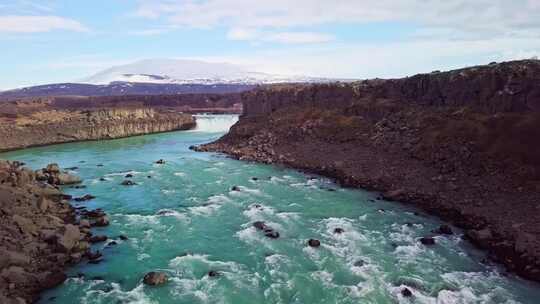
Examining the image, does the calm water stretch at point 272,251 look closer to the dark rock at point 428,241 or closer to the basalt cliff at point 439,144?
the dark rock at point 428,241

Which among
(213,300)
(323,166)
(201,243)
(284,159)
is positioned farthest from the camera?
(284,159)

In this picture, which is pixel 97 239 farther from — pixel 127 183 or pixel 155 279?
pixel 127 183

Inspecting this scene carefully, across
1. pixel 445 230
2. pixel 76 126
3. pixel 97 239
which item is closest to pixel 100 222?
pixel 97 239

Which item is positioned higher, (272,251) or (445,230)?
(445,230)

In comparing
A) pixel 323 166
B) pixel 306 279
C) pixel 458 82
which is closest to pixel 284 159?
pixel 323 166

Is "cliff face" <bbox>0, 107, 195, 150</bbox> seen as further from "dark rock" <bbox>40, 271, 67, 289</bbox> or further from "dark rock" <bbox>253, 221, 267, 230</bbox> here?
"dark rock" <bbox>253, 221, 267, 230</bbox>

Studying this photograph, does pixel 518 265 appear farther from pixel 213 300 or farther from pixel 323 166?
pixel 323 166

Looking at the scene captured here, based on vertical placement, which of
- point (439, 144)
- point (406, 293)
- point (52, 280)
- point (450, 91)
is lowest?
point (406, 293)
